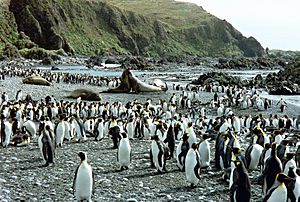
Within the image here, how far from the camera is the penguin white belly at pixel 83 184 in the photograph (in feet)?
26.9

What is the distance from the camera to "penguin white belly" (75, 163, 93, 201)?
820cm

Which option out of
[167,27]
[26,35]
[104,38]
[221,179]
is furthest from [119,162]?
[167,27]

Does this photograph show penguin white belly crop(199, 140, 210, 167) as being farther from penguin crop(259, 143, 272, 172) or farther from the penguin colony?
penguin crop(259, 143, 272, 172)

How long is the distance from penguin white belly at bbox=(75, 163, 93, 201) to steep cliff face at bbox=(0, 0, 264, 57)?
109 metres

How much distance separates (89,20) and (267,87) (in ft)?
347

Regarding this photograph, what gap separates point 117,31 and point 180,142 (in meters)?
139

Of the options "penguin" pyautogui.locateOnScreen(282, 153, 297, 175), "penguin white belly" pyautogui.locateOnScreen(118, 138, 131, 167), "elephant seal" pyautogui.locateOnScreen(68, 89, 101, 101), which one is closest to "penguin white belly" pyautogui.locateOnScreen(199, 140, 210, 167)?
"penguin white belly" pyautogui.locateOnScreen(118, 138, 131, 167)

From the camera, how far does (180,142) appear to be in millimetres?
11711

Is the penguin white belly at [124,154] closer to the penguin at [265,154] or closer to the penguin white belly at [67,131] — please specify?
the penguin at [265,154]

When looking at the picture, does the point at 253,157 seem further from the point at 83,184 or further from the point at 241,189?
the point at 83,184

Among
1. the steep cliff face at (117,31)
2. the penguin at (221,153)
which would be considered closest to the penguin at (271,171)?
the penguin at (221,153)

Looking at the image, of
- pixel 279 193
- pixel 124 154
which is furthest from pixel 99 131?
pixel 279 193

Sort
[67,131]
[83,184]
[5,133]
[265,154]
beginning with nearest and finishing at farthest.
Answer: [83,184], [265,154], [5,133], [67,131]

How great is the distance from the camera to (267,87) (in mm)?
41875
